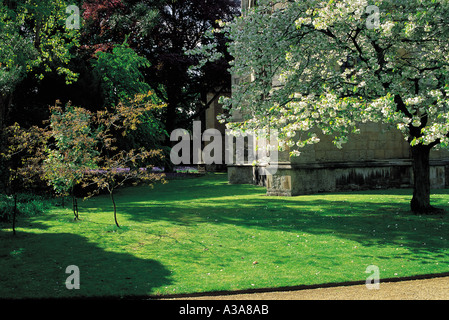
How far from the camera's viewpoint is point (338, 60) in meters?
14.4

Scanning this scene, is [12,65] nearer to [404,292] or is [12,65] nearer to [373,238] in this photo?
[373,238]

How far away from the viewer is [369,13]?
11.5 m

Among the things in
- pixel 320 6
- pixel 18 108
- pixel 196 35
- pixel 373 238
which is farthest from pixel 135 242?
pixel 196 35

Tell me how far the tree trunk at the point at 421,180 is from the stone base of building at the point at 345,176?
623 cm

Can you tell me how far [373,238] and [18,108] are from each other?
19746 millimetres

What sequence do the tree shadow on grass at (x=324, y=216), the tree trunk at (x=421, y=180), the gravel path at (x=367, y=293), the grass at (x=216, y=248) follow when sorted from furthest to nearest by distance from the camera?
the tree trunk at (x=421, y=180) < the tree shadow on grass at (x=324, y=216) < the grass at (x=216, y=248) < the gravel path at (x=367, y=293)

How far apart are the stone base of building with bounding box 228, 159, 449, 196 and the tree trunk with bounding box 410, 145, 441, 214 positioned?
20.4ft

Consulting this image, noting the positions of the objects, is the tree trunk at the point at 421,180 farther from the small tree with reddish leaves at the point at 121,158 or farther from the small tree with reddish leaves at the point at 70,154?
the small tree with reddish leaves at the point at 70,154

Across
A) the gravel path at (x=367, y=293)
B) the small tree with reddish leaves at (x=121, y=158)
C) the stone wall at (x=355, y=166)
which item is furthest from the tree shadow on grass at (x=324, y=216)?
the gravel path at (x=367, y=293)

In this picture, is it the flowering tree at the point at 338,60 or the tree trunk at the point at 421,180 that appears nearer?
the flowering tree at the point at 338,60

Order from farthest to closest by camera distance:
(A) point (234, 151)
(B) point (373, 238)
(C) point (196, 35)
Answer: (C) point (196, 35)
(A) point (234, 151)
(B) point (373, 238)

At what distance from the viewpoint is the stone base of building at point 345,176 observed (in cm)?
1872

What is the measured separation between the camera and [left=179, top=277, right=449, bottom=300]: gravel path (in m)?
6.56
